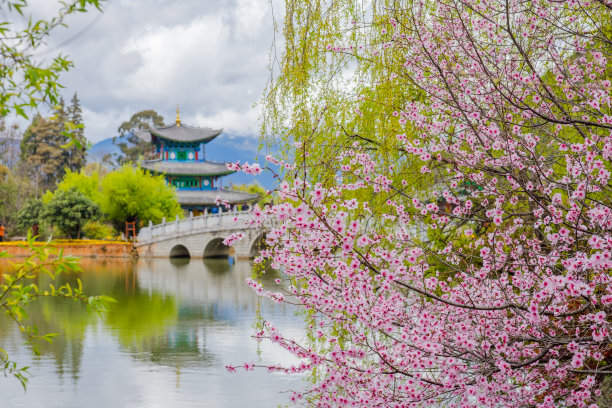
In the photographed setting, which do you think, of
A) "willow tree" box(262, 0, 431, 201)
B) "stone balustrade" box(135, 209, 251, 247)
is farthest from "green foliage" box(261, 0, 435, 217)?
"stone balustrade" box(135, 209, 251, 247)

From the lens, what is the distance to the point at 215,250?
32.8 meters

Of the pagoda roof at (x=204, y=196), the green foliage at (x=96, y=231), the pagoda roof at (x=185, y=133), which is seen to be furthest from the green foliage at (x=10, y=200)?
the pagoda roof at (x=204, y=196)

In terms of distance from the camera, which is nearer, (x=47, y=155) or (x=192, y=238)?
(x=192, y=238)

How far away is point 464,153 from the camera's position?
12.9 feet

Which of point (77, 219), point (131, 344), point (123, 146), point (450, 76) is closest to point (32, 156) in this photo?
point (123, 146)

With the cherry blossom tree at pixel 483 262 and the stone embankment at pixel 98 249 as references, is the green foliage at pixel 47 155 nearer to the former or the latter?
the stone embankment at pixel 98 249

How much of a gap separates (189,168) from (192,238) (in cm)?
980

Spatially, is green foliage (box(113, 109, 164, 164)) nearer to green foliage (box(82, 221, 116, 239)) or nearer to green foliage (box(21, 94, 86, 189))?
green foliage (box(21, 94, 86, 189))

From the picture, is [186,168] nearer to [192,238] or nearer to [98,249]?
[192,238]

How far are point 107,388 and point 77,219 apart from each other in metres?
24.1

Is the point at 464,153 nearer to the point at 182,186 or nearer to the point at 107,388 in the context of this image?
the point at 107,388

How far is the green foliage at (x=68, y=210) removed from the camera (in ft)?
102

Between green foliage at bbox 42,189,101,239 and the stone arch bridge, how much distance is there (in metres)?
2.74

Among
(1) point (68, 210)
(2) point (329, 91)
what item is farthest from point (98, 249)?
(2) point (329, 91)
